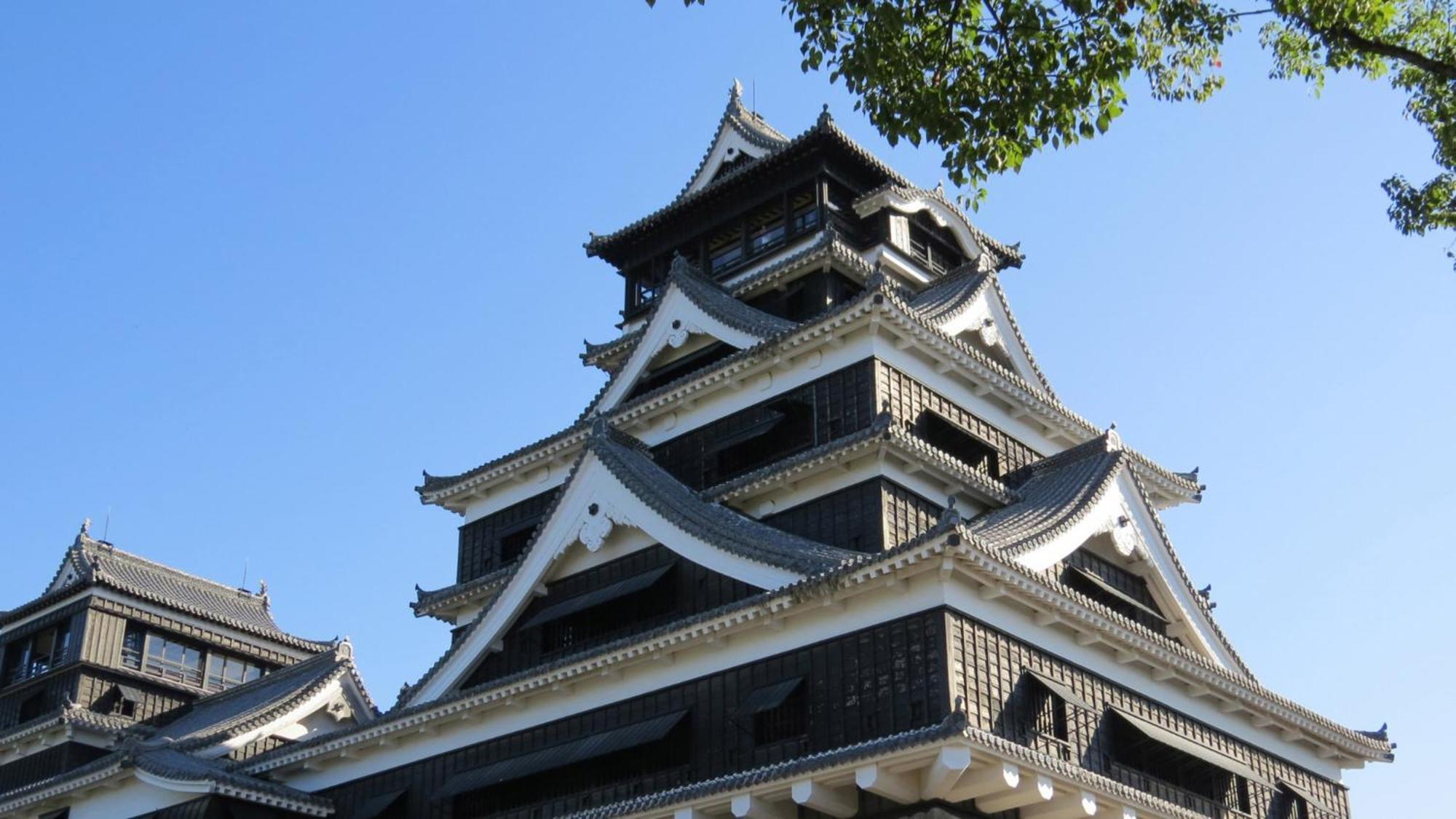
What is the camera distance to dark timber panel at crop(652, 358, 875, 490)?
24656mm

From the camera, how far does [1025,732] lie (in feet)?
65.9

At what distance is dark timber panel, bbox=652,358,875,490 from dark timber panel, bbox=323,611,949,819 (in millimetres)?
4799

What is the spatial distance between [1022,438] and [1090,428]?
147 centimetres

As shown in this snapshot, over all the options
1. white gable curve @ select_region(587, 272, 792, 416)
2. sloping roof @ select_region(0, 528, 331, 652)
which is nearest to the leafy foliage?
white gable curve @ select_region(587, 272, 792, 416)

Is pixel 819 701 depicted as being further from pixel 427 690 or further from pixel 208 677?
pixel 208 677

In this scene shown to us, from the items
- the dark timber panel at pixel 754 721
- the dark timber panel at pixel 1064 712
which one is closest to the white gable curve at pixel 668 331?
the dark timber panel at pixel 754 721

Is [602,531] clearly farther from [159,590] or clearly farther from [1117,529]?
[159,590]

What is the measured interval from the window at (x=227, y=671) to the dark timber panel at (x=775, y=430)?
1753 centimetres

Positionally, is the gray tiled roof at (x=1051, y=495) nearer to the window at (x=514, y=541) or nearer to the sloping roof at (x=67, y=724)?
the window at (x=514, y=541)

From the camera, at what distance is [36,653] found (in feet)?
127

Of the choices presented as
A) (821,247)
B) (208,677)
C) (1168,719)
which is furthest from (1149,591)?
(208,677)

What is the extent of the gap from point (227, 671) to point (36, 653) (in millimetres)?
4706

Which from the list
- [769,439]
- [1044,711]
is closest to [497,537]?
[769,439]

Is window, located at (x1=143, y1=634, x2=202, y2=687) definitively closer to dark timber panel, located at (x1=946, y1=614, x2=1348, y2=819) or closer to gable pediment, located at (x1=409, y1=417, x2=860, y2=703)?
gable pediment, located at (x1=409, y1=417, x2=860, y2=703)
